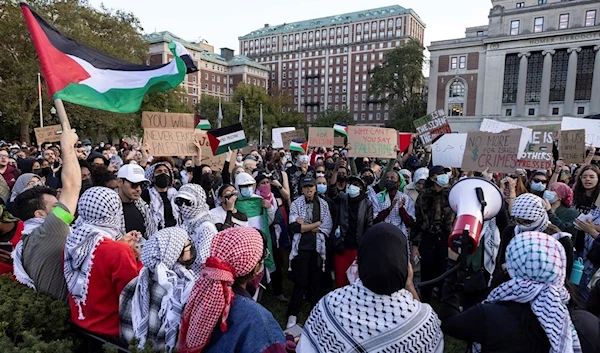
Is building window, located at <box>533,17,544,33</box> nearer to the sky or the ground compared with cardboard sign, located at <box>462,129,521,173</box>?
nearer to the sky

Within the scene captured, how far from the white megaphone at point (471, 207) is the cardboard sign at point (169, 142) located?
14.5 feet

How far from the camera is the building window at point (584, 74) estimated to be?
48.0m

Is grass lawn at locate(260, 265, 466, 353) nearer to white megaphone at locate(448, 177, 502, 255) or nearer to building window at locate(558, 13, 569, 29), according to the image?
white megaphone at locate(448, 177, 502, 255)

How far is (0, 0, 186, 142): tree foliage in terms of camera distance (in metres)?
23.2

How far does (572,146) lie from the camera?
7.35 m

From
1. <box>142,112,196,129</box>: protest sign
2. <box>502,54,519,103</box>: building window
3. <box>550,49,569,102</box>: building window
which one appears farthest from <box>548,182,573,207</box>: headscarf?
<box>550,49,569,102</box>: building window

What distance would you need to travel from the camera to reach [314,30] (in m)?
110

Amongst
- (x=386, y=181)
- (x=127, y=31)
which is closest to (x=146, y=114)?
(x=386, y=181)

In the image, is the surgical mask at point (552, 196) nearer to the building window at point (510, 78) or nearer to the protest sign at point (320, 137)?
the protest sign at point (320, 137)

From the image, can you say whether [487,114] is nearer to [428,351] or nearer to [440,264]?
[440,264]

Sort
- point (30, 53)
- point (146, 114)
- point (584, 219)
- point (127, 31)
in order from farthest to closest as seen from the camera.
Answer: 1. point (127, 31)
2. point (30, 53)
3. point (146, 114)
4. point (584, 219)

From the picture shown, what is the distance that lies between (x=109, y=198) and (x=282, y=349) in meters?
1.49

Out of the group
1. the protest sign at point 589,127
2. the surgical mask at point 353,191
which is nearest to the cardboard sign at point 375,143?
the surgical mask at point 353,191

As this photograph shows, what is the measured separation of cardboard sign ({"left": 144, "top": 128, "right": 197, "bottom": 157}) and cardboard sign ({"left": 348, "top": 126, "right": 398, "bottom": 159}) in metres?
3.38
